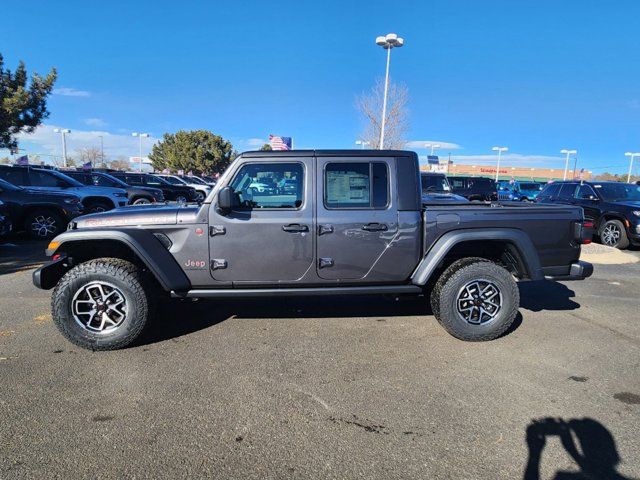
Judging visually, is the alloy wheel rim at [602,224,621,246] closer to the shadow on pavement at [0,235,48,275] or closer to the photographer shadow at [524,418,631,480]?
the photographer shadow at [524,418,631,480]

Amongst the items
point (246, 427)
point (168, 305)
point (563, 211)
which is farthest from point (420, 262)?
point (168, 305)

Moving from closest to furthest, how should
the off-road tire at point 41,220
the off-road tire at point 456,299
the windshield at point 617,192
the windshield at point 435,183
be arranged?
the off-road tire at point 456,299, the off-road tire at point 41,220, the windshield at point 617,192, the windshield at point 435,183

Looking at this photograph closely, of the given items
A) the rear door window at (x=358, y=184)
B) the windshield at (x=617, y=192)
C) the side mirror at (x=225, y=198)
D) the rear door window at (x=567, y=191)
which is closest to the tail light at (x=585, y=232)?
the rear door window at (x=358, y=184)

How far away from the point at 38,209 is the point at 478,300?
33.2ft

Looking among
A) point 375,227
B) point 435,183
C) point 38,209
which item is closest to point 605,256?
point 435,183

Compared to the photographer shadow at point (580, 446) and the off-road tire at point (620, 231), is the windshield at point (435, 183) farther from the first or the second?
the photographer shadow at point (580, 446)

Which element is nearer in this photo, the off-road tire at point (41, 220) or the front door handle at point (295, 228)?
the front door handle at point (295, 228)

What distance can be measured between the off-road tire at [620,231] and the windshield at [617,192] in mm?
663

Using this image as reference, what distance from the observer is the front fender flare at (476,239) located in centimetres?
404

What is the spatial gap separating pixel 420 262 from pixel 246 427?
7.60 ft

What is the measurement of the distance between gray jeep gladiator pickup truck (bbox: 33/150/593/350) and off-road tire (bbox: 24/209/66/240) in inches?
268

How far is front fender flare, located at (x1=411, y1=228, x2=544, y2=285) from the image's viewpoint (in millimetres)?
4039

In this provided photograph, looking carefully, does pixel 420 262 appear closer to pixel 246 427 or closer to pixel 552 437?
pixel 552 437

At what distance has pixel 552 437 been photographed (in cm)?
267
